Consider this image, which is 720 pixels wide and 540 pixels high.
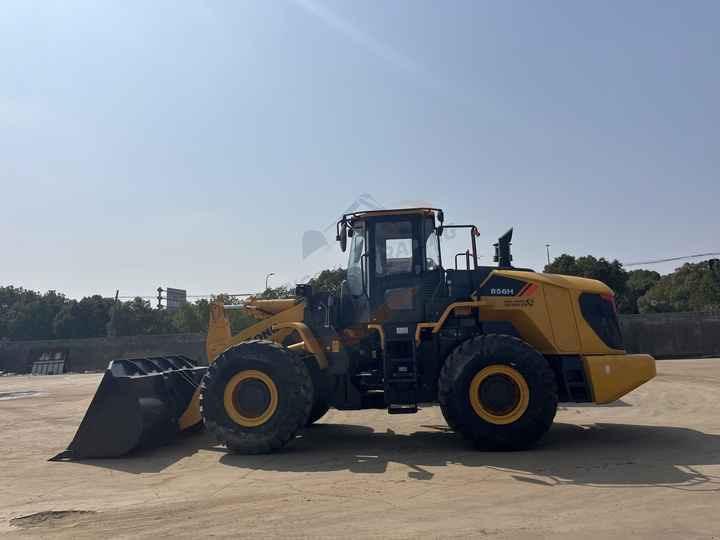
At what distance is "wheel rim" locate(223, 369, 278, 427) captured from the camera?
27.3 ft

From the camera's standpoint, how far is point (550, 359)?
8.82 metres

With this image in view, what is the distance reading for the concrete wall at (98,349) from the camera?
3781 centimetres

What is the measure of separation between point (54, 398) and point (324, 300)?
524 inches

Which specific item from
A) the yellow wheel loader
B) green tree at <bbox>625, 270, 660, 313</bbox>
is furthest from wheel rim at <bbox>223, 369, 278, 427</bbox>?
green tree at <bbox>625, 270, 660, 313</bbox>

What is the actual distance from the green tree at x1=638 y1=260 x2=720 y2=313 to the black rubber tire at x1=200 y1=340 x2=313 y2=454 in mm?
49015

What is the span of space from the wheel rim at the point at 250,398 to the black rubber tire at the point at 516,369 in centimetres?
240

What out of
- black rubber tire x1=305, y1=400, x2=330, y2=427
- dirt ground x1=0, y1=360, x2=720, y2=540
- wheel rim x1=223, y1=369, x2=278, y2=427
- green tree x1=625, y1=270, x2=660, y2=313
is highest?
green tree x1=625, y1=270, x2=660, y2=313

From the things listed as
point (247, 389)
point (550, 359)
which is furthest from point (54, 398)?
point (550, 359)

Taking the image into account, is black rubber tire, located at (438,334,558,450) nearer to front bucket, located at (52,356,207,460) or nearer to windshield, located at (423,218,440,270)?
windshield, located at (423,218,440,270)

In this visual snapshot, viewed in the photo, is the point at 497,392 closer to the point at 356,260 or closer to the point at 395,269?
the point at 395,269

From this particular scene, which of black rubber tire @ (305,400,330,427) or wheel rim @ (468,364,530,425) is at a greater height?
wheel rim @ (468,364,530,425)

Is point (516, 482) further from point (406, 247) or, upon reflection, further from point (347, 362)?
point (406, 247)

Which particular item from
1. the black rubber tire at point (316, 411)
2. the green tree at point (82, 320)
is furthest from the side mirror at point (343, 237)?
the green tree at point (82, 320)

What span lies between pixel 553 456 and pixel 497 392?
1.07m
